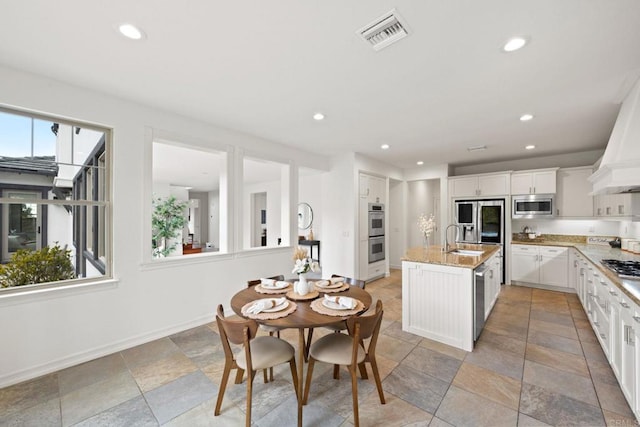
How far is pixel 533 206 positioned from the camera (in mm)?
5016

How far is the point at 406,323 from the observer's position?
3.21 metres

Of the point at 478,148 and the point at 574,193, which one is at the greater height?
the point at 478,148

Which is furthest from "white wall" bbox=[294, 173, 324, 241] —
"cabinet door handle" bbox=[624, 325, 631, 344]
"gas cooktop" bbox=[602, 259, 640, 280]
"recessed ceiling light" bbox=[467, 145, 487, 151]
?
"cabinet door handle" bbox=[624, 325, 631, 344]

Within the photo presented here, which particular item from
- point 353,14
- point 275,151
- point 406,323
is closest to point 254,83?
point 353,14

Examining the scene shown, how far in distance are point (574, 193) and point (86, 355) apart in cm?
741

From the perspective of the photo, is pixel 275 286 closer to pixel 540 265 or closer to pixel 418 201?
pixel 540 265

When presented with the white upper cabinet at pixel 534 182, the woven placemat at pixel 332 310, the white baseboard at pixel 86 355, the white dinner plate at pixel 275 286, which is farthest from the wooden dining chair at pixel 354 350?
the white upper cabinet at pixel 534 182

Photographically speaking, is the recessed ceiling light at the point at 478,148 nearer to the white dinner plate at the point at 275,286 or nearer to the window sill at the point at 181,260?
the white dinner plate at the point at 275,286

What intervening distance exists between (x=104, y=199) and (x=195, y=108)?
4.48 ft

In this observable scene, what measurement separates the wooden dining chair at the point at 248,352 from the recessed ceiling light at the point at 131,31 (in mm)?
1953

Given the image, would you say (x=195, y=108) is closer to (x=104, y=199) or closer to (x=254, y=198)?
(x=104, y=199)

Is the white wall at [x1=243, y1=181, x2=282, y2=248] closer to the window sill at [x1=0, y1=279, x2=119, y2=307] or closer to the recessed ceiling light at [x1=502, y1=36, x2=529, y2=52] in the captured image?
the window sill at [x1=0, y1=279, x2=119, y2=307]

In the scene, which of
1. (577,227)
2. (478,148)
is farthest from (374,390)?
(577,227)

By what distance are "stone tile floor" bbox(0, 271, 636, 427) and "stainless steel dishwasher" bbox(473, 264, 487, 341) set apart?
162mm
